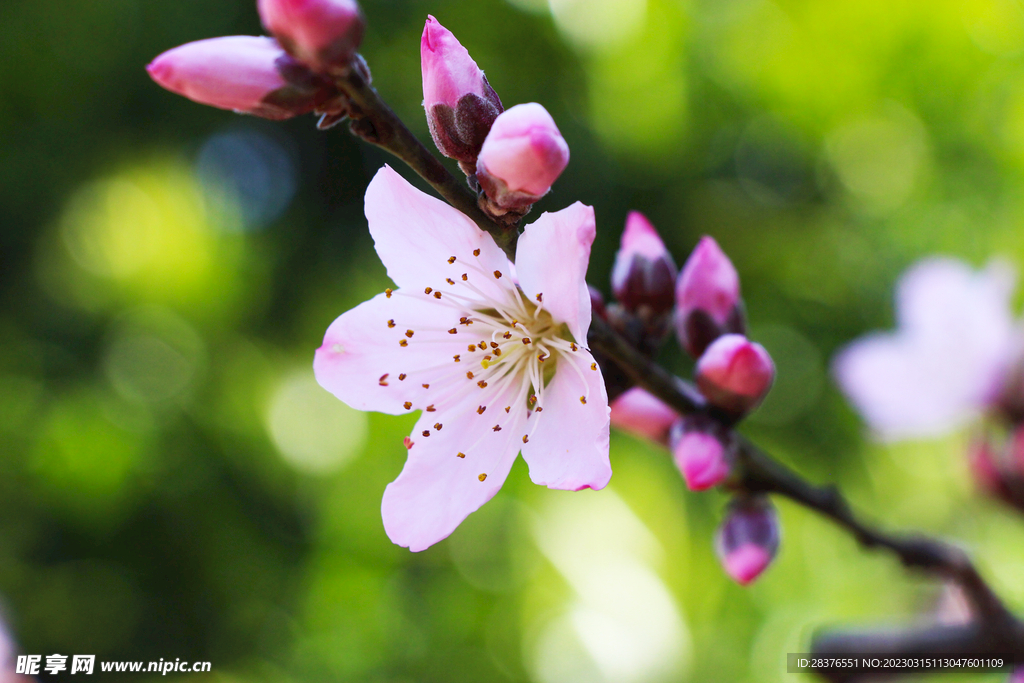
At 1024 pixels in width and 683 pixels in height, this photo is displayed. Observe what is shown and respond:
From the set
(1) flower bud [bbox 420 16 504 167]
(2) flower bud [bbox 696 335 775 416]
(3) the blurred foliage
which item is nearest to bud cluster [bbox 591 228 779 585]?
(2) flower bud [bbox 696 335 775 416]

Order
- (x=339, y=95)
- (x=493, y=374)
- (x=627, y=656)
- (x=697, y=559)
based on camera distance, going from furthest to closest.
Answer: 1. (x=697, y=559)
2. (x=627, y=656)
3. (x=493, y=374)
4. (x=339, y=95)

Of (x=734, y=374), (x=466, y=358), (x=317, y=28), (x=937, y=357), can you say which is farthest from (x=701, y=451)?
(x=937, y=357)

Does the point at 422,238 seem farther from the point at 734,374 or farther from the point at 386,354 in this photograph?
the point at 734,374

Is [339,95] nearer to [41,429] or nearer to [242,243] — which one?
[242,243]

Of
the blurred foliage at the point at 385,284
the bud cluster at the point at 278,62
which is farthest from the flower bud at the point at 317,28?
the blurred foliage at the point at 385,284

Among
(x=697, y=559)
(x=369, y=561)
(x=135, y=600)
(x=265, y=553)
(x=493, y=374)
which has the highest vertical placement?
(x=493, y=374)

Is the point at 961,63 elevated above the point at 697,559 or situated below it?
above

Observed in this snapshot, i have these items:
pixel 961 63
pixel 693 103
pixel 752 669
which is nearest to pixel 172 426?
pixel 752 669
